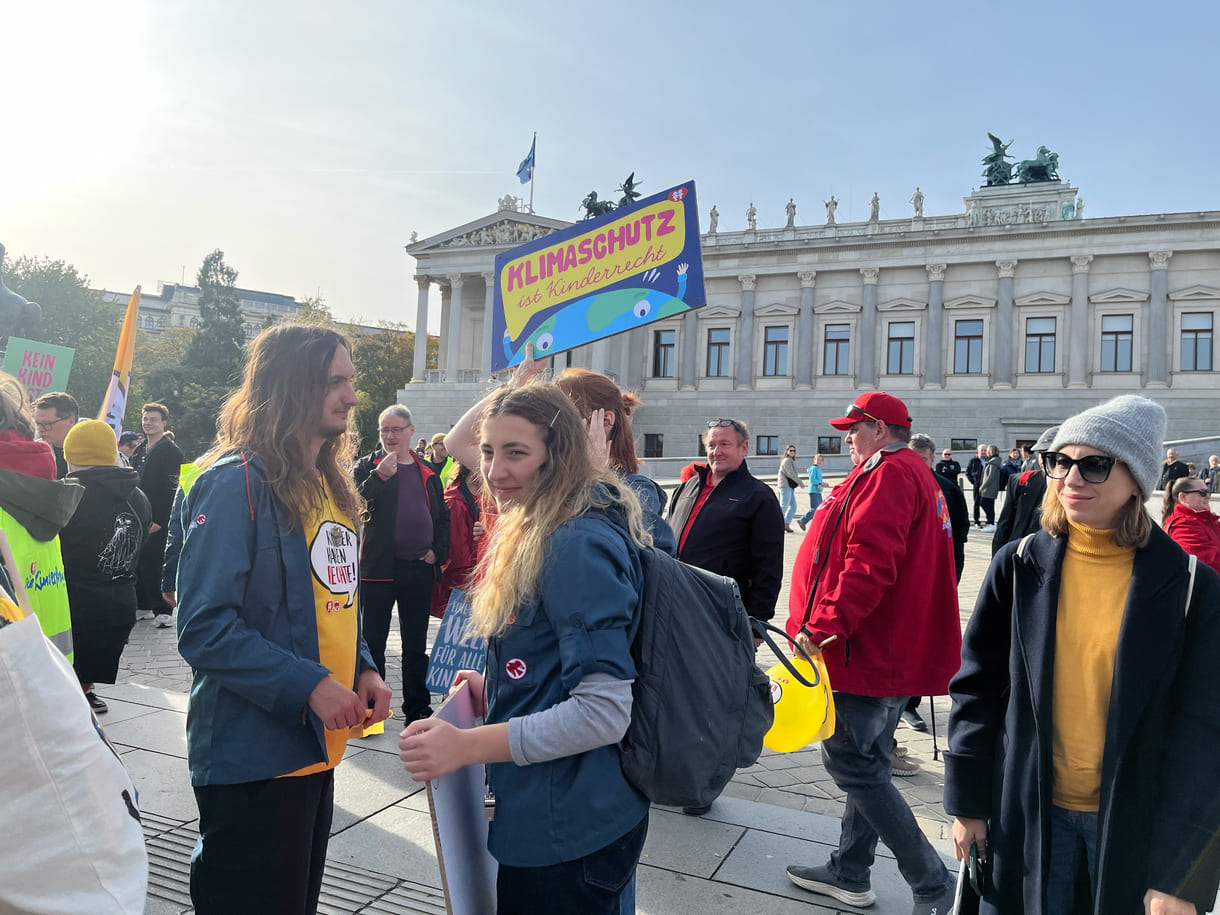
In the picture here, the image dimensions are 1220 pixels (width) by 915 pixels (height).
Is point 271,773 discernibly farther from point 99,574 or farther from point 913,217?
point 913,217

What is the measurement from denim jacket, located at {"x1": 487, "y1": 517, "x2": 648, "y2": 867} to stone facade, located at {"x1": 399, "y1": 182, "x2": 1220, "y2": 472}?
30125mm

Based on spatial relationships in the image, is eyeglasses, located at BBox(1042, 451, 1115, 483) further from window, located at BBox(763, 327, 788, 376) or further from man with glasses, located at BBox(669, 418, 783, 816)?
window, located at BBox(763, 327, 788, 376)

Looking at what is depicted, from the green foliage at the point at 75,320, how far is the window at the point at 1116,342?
47823 millimetres

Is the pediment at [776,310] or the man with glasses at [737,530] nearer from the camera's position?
the man with glasses at [737,530]

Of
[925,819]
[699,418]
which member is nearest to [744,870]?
[925,819]

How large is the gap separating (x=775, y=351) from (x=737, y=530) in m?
37.0

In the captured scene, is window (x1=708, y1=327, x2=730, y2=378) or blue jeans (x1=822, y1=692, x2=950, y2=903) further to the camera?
window (x1=708, y1=327, x2=730, y2=378)

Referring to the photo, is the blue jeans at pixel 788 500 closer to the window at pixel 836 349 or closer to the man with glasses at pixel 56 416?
the man with glasses at pixel 56 416

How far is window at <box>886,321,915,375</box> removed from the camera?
37844 millimetres

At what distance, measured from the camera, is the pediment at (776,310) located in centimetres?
3984

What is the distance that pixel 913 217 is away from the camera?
1496 inches

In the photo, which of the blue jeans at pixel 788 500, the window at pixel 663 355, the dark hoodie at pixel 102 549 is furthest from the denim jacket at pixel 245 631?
the window at pixel 663 355

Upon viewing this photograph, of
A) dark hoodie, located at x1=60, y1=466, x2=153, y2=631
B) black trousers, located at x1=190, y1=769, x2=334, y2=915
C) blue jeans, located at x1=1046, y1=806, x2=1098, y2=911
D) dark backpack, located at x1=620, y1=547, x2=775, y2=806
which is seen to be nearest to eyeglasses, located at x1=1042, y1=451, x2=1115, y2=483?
blue jeans, located at x1=1046, y1=806, x2=1098, y2=911

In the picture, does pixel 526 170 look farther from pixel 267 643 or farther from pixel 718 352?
pixel 267 643
